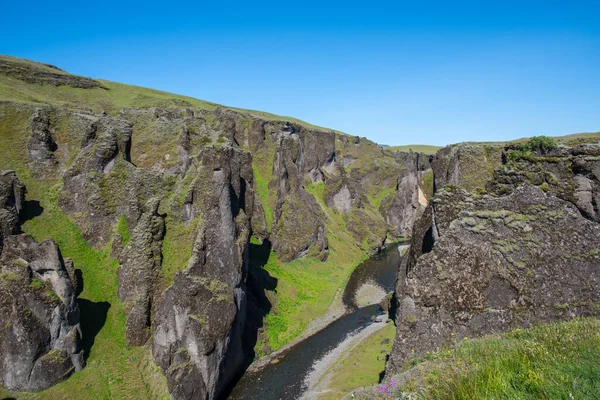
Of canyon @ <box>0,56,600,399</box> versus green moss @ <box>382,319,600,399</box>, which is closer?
green moss @ <box>382,319,600,399</box>

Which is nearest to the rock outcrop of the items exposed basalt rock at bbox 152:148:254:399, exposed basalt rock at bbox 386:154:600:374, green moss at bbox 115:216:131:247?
exposed basalt rock at bbox 152:148:254:399

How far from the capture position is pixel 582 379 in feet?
19.0

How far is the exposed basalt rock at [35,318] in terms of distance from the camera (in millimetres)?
21734

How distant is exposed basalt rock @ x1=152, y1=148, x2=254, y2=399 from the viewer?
86.6ft

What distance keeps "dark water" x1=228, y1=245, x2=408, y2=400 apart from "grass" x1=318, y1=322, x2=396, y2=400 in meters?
2.98

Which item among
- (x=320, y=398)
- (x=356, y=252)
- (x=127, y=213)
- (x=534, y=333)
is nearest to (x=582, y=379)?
(x=534, y=333)

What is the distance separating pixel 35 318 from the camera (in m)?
22.4

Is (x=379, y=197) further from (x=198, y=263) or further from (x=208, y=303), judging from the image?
(x=208, y=303)

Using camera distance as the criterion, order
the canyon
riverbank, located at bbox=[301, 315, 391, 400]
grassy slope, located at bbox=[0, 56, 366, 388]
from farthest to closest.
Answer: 1. riverbank, located at bbox=[301, 315, 391, 400]
2. grassy slope, located at bbox=[0, 56, 366, 388]
3. the canyon

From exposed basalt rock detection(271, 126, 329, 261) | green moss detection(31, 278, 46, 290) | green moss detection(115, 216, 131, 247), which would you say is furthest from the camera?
exposed basalt rock detection(271, 126, 329, 261)

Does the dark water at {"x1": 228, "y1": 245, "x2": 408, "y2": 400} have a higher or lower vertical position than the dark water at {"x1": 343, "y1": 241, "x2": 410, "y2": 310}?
lower

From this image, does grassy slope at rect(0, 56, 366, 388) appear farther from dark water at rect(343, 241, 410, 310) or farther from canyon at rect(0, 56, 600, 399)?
dark water at rect(343, 241, 410, 310)

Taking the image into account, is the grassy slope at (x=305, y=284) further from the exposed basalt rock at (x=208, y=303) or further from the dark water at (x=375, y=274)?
the exposed basalt rock at (x=208, y=303)

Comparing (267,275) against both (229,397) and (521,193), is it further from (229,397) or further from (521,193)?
(521,193)
